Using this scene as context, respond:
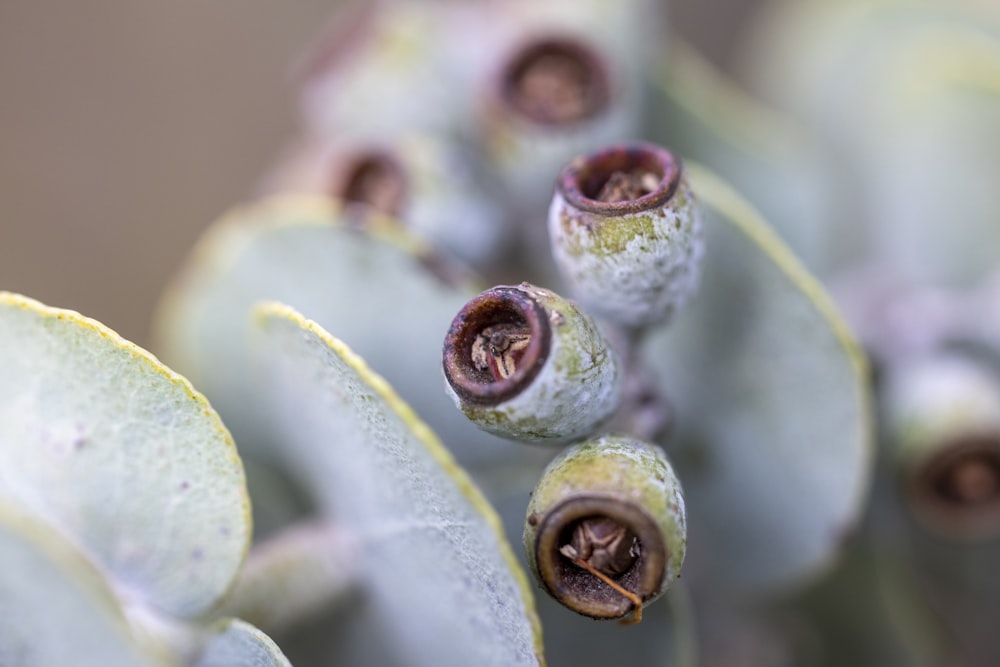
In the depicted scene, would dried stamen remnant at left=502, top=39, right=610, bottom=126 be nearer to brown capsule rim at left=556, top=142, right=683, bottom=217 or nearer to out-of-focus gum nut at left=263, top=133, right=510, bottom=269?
out-of-focus gum nut at left=263, top=133, right=510, bottom=269

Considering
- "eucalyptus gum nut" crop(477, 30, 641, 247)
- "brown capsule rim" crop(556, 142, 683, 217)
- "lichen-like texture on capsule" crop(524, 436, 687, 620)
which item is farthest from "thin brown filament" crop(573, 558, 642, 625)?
"eucalyptus gum nut" crop(477, 30, 641, 247)

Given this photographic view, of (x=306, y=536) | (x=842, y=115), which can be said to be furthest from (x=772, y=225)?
(x=306, y=536)

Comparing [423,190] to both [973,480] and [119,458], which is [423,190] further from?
[973,480]

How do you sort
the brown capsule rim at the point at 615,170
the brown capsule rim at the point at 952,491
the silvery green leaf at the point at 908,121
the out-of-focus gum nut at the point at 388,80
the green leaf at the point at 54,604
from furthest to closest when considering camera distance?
the silvery green leaf at the point at 908,121 → the out-of-focus gum nut at the point at 388,80 → the brown capsule rim at the point at 952,491 → the brown capsule rim at the point at 615,170 → the green leaf at the point at 54,604

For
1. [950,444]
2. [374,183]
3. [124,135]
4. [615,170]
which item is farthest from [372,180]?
[124,135]

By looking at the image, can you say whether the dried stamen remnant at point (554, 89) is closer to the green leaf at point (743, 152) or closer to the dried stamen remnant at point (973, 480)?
the green leaf at point (743, 152)

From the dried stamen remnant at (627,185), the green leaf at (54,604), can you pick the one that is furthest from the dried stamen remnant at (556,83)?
the green leaf at (54,604)

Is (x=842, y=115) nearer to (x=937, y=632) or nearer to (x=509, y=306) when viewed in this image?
(x=937, y=632)

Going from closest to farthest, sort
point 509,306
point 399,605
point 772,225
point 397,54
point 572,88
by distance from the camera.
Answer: point 509,306 < point 399,605 < point 572,88 < point 397,54 < point 772,225
